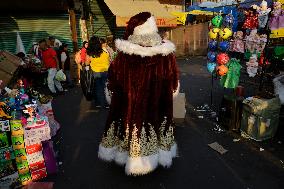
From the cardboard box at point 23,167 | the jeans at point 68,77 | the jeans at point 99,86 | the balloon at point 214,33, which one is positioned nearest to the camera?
the cardboard box at point 23,167

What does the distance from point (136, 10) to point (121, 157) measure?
1176 cm

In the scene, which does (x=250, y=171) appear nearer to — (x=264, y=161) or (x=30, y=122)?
(x=264, y=161)

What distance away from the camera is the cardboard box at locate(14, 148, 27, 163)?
4.32 metres

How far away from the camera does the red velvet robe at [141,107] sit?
403 centimetres

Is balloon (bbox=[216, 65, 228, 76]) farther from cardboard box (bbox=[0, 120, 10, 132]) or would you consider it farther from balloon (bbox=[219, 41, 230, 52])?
cardboard box (bbox=[0, 120, 10, 132])

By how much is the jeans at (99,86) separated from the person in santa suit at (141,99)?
3.23 meters

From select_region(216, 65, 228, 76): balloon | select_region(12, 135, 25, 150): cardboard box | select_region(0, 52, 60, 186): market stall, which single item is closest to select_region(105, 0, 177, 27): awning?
select_region(216, 65, 228, 76): balloon

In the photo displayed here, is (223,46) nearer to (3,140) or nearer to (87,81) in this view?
(87,81)

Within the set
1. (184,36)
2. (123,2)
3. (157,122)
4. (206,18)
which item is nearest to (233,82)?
(157,122)

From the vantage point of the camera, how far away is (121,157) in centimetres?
450

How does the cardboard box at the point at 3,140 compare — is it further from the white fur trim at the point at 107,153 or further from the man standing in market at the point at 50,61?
the man standing in market at the point at 50,61

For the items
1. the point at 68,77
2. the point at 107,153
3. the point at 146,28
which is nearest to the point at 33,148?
the point at 107,153

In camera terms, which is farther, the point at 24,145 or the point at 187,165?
the point at 187,165

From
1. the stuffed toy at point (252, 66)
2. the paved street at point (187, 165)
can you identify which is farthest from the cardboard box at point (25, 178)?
the stuffed toy at point (252, 66)
